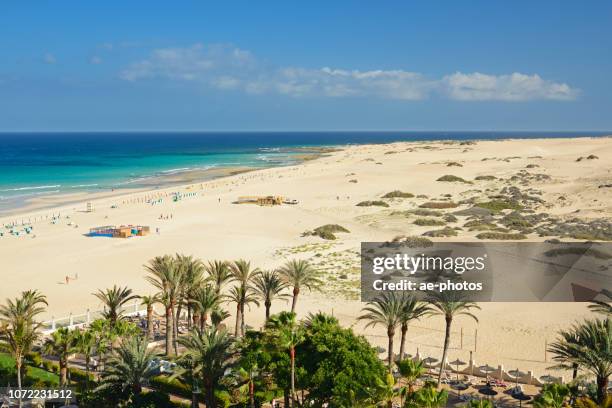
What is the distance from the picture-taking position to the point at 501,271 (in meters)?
36.8

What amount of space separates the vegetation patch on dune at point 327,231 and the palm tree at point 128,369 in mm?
30602

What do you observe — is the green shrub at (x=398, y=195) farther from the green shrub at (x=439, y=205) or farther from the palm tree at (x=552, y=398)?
the palm tree at (x=552, y=398)

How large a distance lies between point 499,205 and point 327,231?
21.6m

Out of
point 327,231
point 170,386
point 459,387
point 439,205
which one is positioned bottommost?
point 170,386

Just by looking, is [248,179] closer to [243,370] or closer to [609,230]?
[609,230]

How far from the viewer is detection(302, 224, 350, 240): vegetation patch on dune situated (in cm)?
4872

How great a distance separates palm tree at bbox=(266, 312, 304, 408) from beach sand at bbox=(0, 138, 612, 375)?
30.7ft

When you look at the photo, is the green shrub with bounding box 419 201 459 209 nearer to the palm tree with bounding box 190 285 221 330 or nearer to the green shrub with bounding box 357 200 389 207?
the green shrub with bounding box 357 200 389 207

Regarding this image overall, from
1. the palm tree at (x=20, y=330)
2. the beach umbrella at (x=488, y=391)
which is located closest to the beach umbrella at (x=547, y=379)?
the beach umbrella at (x=488, y=391)

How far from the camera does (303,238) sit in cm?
4916

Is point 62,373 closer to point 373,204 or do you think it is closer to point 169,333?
point 169,333

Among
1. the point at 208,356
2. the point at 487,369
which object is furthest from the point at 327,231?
the point at 208,356

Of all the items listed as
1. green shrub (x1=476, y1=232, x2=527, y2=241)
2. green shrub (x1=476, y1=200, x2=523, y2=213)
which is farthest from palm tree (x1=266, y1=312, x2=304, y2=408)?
green shrub (x1=476, y1=200, x2=523, y2=213)

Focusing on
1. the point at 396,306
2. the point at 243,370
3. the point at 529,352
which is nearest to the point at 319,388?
the point at 243,370
